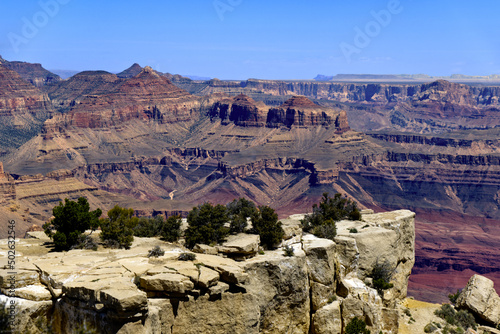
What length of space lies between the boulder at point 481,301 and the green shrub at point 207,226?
1987 cm

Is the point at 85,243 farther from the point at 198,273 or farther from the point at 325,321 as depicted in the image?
the point at 325,321

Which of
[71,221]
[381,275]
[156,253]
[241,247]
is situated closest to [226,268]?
[241,247]

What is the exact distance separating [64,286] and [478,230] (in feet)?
558

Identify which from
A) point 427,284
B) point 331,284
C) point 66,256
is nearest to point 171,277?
point 66,256

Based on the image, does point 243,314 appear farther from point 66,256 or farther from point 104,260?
point 66,256

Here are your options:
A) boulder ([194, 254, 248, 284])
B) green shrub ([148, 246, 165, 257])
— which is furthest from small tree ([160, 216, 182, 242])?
boulder ([194, 254, 248, 284])

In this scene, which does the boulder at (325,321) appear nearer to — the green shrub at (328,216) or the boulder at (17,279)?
the green shrub at (328,216)

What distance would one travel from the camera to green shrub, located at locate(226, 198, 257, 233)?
40594mm

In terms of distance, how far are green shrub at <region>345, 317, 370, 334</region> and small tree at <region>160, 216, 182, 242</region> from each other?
13.3m

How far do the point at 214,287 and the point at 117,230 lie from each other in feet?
34.0

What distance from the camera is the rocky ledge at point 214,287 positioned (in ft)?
92.1

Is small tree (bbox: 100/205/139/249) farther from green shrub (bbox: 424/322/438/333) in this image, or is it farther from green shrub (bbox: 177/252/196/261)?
green shrub (bbox: 424/322/438/333)

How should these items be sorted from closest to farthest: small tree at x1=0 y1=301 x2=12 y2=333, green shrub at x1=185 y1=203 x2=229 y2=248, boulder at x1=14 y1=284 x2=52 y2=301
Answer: small tree at x1=0 y1=301 x2=12 y2=333, boulder at x1=14 y1=284 x2=52 y2=301, green shrub at x1=185 y1=203 x2=229 y2=248

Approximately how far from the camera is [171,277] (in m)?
30.1
